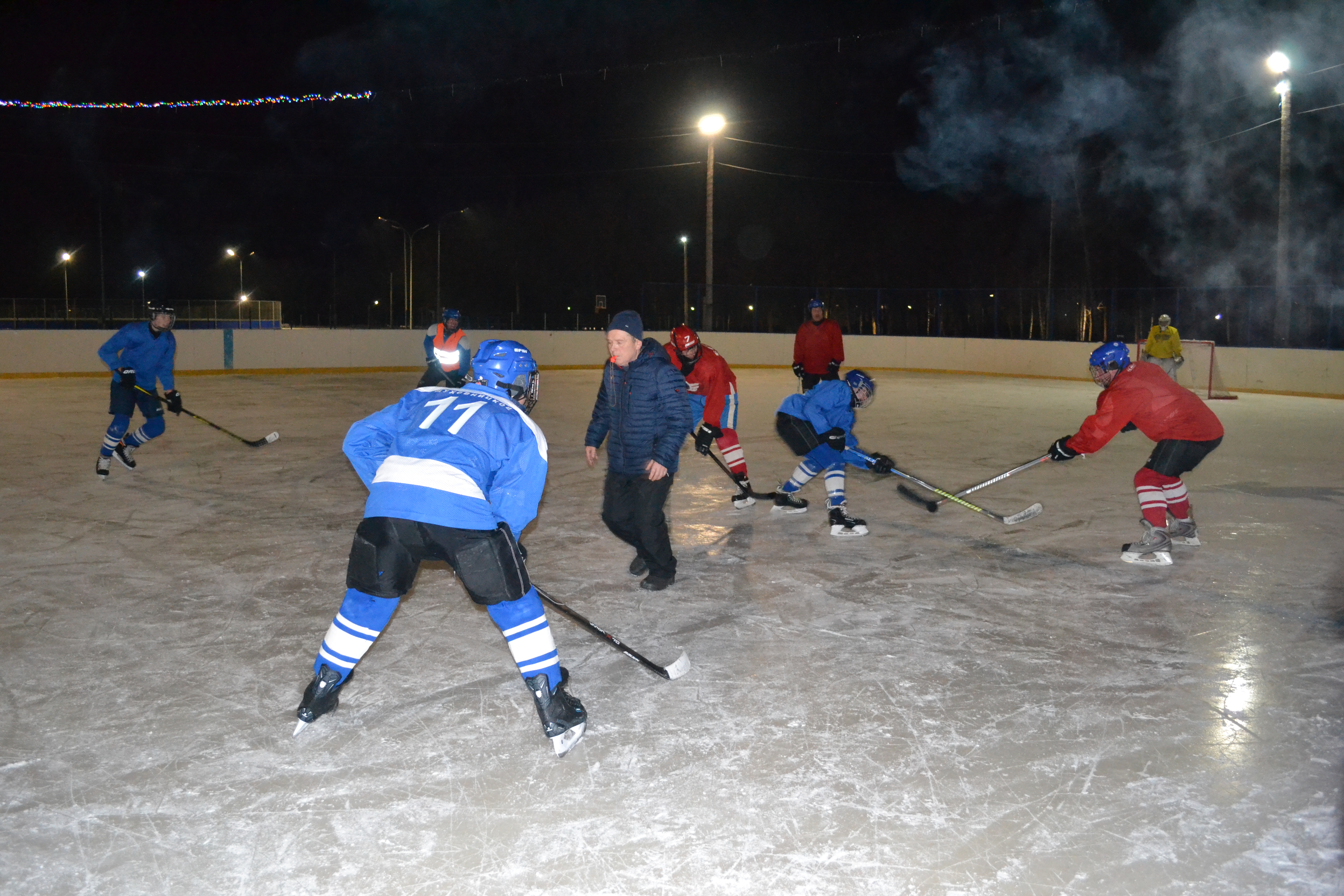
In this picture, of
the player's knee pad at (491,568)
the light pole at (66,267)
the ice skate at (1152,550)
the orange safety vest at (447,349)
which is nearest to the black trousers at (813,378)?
the orange safety vest at (447,349)

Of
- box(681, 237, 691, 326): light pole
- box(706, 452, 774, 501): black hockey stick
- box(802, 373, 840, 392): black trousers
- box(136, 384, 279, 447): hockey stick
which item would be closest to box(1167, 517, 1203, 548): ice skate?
box(706, 452, 774, 501): black hockey stick

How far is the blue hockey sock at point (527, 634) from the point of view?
2969mm

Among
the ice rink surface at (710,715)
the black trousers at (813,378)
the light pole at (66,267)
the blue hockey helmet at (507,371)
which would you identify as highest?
the light pole at (66,267)

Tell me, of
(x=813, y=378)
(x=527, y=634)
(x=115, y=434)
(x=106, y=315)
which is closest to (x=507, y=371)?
(x=527, y=634)

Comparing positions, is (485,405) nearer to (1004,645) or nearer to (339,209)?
(1004,645)

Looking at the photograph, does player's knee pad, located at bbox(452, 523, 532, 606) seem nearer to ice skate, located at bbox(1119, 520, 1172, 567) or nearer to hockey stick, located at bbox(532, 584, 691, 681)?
hockey stick, located at bbox(532, 584, 691, 681)

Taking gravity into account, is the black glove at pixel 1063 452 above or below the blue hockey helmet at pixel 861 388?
below

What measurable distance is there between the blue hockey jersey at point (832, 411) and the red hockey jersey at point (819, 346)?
4.30 meters

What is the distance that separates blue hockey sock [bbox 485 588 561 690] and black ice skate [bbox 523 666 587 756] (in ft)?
0.06

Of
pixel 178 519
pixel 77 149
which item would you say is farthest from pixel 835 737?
pixel 77 149

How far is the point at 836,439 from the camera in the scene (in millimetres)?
5828

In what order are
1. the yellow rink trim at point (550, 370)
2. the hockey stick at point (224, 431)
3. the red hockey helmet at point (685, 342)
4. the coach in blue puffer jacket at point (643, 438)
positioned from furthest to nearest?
the yellow rink trim at point (550, 370), the hockey stick at point (224, 431), the red hockey helmet at point (685, 342), the coach in blue puffer jacket at point (643, 438)

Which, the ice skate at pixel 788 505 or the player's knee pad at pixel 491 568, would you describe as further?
the ice skate at pixel 788 505

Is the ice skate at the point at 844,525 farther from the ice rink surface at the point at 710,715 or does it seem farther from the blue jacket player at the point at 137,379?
the blue jacket player at the point at 137,379
